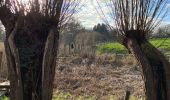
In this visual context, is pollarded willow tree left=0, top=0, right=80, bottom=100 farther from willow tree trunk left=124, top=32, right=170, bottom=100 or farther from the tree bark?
willow tree trunk left=124, top=32, right=170, bottom=100

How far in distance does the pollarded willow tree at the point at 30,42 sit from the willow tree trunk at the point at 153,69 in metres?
1.90

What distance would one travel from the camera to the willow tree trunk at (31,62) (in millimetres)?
6844

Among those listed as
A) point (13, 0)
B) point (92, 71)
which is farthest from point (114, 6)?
point (92, 71)

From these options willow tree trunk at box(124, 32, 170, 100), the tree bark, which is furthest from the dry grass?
the tree bark

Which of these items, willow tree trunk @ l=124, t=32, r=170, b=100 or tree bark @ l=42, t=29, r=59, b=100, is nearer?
tree bark @ l=42, t=29, r=59, b=100

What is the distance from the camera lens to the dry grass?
15.0 meters

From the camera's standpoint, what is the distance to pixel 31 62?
23.1 ft

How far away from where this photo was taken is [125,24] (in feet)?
26.8

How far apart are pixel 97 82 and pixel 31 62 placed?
11.6 metres

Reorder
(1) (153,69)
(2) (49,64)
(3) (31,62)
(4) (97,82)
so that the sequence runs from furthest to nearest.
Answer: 1. (4) (97,82)
2. (1) (153,69)
3. (3) (31,62)
4. (2) (49,64)

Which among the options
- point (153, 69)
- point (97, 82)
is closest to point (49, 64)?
point (153, 69)

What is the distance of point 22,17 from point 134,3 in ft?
7.92

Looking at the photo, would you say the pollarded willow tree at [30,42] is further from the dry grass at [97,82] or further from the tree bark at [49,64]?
the dry grass at [97,82]

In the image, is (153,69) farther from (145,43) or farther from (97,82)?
(97,82)
